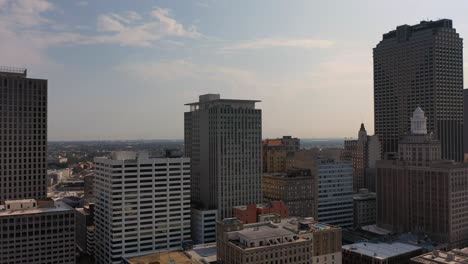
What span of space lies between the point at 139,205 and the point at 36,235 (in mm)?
42262

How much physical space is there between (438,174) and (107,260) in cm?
14916

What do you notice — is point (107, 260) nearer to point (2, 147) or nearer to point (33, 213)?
point (33, 213)

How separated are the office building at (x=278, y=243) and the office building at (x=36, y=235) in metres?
54.5

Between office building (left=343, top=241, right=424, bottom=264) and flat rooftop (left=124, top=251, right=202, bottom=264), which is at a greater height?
flat rooftop (left=124, top=251, right=202, bottom=264)

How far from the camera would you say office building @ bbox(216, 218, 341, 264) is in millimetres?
133750

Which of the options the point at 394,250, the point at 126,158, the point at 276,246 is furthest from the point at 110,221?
the point at 394,250

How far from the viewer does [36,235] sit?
494 feet

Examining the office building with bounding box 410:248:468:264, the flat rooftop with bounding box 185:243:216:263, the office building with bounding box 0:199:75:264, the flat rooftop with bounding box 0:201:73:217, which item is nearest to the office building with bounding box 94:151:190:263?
the flat rooftop with bounding box 185:243:216:263

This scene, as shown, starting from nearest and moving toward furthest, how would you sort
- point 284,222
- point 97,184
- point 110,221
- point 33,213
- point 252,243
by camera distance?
point 252,243 → point 33,213 → point 284,222 → point 110,221 → point 97,184

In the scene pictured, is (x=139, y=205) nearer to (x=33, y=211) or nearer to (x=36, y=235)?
(x=33, y=211)

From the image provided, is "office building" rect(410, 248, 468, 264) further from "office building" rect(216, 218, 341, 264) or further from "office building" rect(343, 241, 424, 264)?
"office building" rect(216, 218, 341, 264)

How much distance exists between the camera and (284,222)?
163250mm

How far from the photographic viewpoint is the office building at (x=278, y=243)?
13375cm

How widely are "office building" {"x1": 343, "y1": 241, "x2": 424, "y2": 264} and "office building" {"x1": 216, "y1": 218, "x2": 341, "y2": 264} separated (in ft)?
46.3
